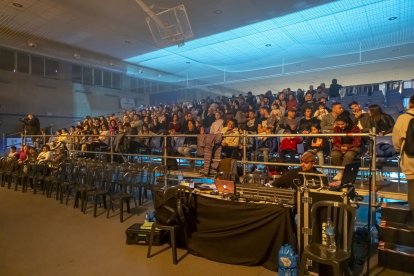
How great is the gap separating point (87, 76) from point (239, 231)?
1522cm

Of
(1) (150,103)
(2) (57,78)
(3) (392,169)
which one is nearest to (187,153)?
(3) (392,169)

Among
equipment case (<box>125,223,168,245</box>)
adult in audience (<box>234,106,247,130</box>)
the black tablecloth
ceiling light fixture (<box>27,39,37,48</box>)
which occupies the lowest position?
equipment case (<box>125,223,168,245</box>)

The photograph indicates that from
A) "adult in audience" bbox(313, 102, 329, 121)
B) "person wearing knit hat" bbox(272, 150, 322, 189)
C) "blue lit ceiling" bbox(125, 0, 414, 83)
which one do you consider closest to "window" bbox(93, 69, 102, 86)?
"blue lit ceiling" bbox(125, 0, 414, 83)

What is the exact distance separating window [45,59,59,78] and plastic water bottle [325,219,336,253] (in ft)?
49.9

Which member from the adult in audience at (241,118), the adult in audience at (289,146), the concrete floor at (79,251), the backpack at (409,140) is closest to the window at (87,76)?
the adult in audience at (241,118)

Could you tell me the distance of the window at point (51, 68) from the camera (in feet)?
46.1

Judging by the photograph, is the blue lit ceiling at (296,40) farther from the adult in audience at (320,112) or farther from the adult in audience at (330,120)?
the adult in audience at (330,120)

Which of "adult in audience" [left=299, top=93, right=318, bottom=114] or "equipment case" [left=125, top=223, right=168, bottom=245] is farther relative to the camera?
"adult in audience" [left=299, top=93, right=318, bottom=114]

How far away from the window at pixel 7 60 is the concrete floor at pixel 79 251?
10.1 meters

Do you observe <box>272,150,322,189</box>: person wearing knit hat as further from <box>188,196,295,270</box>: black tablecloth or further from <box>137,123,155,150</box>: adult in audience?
<box>137,123,155,150</box>: adult in audience

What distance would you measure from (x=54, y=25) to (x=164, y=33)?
4.36 m

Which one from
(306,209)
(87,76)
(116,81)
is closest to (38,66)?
(87,76)

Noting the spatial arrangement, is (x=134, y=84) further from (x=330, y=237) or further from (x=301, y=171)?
(x=330, y=237)

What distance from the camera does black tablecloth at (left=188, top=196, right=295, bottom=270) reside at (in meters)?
2.83
